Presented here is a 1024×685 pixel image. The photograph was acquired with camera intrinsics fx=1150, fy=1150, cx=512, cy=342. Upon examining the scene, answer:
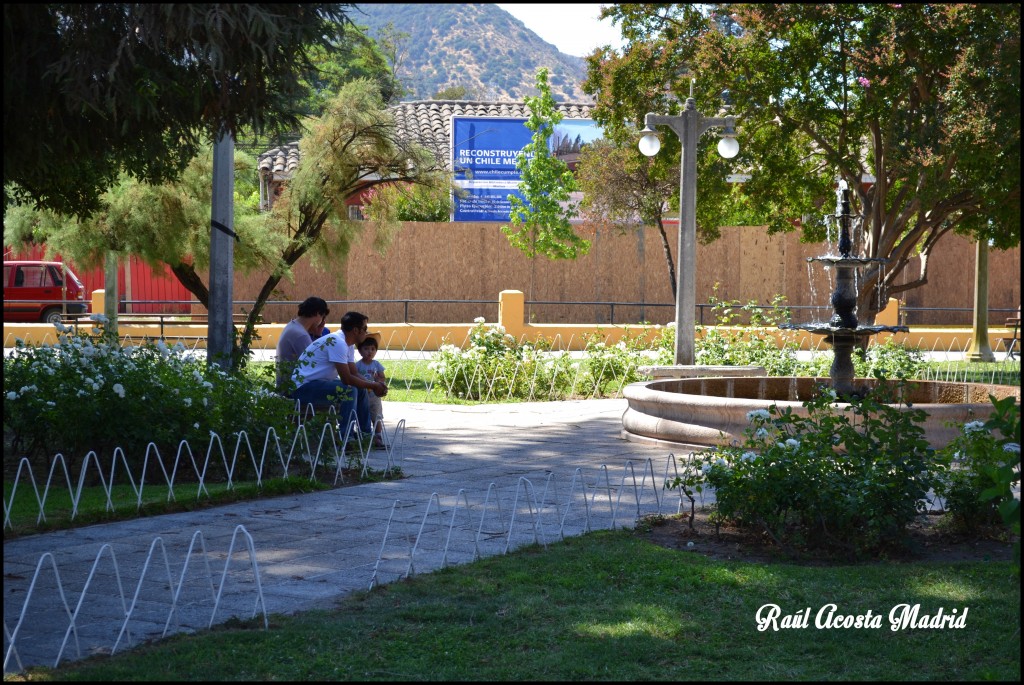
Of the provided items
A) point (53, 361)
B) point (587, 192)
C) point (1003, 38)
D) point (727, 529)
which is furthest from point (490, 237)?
point (727, 529)

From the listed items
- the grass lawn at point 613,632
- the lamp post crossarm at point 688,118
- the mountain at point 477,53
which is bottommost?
the grass lawn at point 613,632

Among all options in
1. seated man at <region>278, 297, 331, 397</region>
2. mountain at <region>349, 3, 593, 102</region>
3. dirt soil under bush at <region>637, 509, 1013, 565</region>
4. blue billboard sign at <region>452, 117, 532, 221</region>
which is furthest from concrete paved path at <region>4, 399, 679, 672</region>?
mountain at <region>349, 3, 593, 102</region>

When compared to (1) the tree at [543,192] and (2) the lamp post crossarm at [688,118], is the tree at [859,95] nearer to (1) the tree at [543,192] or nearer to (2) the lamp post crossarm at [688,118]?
(2) the lamp post crossarm at [688,118]

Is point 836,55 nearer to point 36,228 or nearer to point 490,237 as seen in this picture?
point 36,228

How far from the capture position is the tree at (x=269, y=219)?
15258 millimetres

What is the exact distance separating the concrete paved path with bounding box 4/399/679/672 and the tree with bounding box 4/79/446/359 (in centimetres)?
597

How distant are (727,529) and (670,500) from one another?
1222mm

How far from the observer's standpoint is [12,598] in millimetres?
5020

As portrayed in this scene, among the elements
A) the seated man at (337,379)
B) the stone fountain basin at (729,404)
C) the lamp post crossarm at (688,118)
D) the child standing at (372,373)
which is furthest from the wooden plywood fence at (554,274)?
the seated man at (337,379)

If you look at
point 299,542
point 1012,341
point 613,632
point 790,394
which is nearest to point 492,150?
point 1012,341

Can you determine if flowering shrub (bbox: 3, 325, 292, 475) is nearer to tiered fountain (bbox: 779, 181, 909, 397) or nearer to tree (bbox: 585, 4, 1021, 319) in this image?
→ tiered fountain (bbox: 779, 181, 909, 397)

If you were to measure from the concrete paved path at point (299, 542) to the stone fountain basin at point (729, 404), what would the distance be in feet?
0.97

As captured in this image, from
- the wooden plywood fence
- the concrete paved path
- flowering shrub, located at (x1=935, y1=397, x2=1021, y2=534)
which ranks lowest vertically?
the concrete paved path

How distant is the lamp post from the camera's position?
13.2 m
